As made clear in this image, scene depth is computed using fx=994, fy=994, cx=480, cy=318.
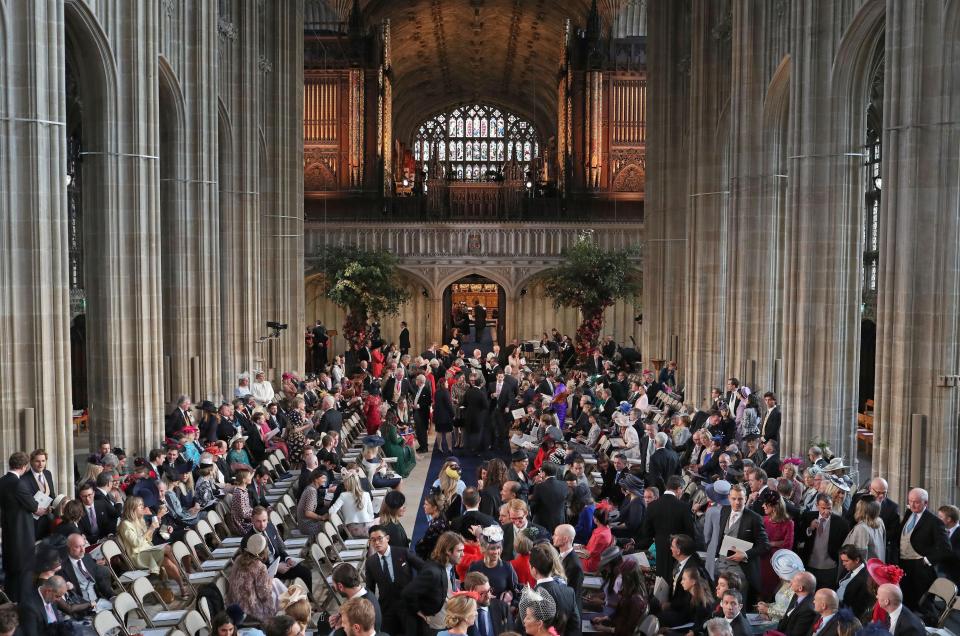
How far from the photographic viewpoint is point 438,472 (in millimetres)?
16562

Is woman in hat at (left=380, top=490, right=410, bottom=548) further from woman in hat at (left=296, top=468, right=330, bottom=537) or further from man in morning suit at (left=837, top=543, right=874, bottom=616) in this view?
man in morning suit at (left=837, top=543, right=874, bottom=616)

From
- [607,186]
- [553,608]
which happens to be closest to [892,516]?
[553,608]

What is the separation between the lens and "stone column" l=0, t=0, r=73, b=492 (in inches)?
423

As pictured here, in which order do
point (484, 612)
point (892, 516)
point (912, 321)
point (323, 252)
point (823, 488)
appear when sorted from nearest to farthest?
point (484, 612) → point (892, 516) → point (823, 488) → point (912, 321) → point (323, 252)

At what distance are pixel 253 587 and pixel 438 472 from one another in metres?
9.19

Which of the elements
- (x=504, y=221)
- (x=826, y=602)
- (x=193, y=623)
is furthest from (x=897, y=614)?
(x=504, y=221)

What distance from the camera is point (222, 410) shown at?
1384cm

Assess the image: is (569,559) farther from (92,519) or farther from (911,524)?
(92,519)

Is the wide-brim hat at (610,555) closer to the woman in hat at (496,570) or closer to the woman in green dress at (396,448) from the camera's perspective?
the woman in hat at (496,570)

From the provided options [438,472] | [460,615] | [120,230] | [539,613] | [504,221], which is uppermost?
[504,221]

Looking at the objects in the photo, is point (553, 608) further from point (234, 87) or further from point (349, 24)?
point (349, 24)

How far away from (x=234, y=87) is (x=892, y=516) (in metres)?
15.9

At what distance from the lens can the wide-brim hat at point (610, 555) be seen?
29.6 feet

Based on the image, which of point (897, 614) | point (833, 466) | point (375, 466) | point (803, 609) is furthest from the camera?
point (375, 466)
